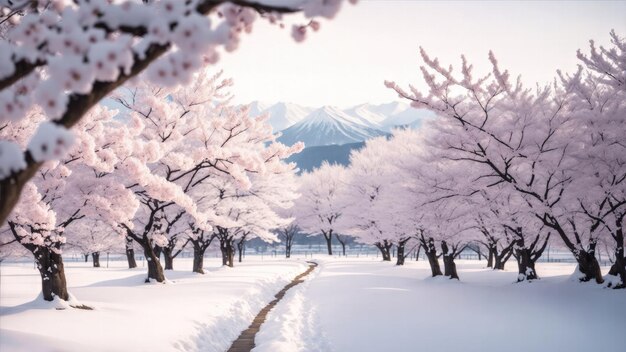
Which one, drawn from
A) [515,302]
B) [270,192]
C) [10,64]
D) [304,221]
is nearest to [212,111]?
[270,192]

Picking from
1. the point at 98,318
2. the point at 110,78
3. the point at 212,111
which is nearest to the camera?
the point at 110,78

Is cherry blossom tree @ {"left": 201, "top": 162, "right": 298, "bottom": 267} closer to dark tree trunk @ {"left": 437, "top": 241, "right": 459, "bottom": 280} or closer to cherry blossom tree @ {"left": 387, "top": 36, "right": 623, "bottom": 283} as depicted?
dark tree trunk @ {"left": 437, "top": 241, "right": 459, "bottom": 280}

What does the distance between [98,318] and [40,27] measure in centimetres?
862

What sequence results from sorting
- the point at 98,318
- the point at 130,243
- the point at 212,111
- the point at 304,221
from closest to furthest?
the point at 98,318 < the point at 212,111 < the point at 130,243 < the point at 304,221

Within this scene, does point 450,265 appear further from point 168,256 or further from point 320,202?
point 320,202

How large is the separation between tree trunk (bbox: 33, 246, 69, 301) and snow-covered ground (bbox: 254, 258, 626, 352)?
5302 millimetres

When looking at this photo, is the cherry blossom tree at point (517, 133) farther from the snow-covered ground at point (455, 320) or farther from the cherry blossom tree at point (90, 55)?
the cherry blossom tree at point (90, 55)

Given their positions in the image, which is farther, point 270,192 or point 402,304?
point 270,192

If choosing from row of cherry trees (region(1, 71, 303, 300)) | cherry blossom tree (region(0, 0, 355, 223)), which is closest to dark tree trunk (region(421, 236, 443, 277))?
row of cherry trees (region(1, 71, 303, 300))

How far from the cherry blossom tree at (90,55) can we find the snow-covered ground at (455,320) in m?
7.48

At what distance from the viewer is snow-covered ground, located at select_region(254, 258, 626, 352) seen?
8617 millimetres

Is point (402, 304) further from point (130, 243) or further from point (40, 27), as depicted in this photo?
point (130, 243)

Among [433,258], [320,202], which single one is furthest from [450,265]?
[320,202]

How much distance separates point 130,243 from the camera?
3462 centimetres
